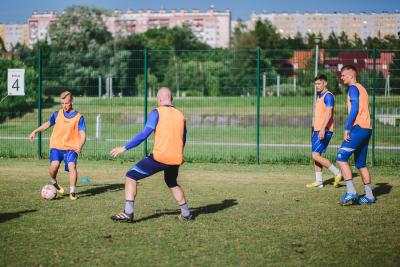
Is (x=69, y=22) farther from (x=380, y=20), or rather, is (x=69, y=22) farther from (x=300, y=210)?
(x=300, y=210)

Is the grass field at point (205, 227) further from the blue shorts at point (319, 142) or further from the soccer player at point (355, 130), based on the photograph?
the blue shorts at point (319, 142)

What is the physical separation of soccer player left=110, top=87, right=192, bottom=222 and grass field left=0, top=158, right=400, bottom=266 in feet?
2.13

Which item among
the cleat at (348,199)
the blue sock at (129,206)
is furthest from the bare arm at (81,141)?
the cleat at (348,199)

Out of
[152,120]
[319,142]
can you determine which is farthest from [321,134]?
[152,120]

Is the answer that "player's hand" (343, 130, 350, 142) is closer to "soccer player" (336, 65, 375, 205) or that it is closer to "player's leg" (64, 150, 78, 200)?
"soccer player" (336, 65, 375, 205)

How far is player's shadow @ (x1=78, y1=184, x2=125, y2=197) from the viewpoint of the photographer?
10.5 meters

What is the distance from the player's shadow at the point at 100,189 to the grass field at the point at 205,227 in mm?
19

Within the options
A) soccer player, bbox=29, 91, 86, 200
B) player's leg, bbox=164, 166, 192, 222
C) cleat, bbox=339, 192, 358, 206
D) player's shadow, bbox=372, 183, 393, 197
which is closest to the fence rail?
player's shadow, bbox=372, 183, 393, 197

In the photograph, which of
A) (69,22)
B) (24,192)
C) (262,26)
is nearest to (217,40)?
(262,26)

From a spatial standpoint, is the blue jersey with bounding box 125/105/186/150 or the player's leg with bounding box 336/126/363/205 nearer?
the blue jersey with bounding box 125/105/186/150

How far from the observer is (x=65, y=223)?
25.5 ft

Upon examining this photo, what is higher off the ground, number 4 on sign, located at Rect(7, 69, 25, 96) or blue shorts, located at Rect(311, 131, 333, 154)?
number 4 on sign, located at Rect(7, 69, 25, 96)

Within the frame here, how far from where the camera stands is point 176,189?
796cm

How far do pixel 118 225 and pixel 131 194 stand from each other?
0.47m
